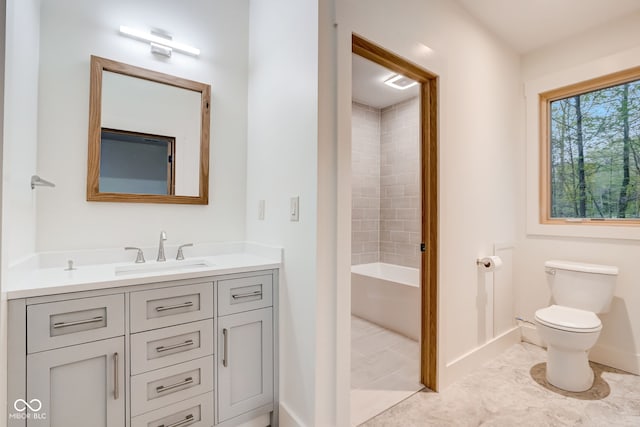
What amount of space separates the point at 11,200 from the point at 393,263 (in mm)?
3419

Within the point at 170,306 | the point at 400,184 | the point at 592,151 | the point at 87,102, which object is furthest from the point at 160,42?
the point at 592,151

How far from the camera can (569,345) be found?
186 centimetres

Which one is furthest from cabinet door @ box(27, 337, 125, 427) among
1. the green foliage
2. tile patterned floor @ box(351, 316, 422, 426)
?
the green foliage

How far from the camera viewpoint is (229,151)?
2.05 meters

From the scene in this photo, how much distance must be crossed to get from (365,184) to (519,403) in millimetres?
2592

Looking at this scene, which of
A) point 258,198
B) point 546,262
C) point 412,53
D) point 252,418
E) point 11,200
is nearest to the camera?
point 11,200

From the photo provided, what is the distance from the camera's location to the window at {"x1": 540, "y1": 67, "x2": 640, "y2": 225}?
2244 mm

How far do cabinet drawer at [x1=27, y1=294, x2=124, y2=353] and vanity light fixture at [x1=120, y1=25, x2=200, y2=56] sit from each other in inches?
55.9

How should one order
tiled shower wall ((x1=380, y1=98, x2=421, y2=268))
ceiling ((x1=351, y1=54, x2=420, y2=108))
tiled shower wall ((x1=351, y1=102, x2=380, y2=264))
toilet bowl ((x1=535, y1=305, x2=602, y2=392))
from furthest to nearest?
tiled shower wall ((x1=351, y1=102, x2=380, y2=264)) < tiled shower wall ((x1=380, y1=98, x2=421, y2=268)) < ceiling ((x1=351, y1=54, x2=420, y2=108)) < toilet bowl ((x1=535, y1=305, x2=602, y2=392))

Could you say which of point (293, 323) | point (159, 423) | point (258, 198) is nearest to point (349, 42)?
point (258, 198)

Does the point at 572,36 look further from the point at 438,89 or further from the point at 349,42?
the point at 349,42

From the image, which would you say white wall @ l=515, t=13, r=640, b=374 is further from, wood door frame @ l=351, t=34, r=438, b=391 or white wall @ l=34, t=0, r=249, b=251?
white wall @ l=34, t=0, r=249, b=251

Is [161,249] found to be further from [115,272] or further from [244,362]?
[244,362]

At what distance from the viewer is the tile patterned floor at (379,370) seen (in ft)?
5.89
